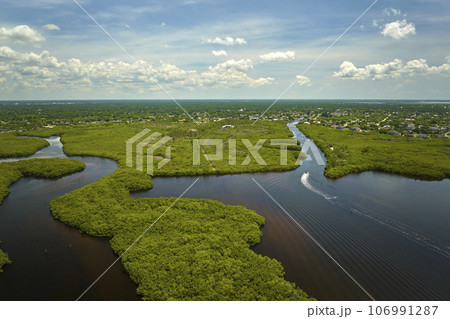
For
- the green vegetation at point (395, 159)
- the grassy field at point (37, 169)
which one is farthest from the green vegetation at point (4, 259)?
the green vegetation at point (395, 159)

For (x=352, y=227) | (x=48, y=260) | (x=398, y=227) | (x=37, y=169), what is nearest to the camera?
(x=48, y=260)

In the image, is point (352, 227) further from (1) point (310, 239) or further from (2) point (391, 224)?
(1) point (310, 239)

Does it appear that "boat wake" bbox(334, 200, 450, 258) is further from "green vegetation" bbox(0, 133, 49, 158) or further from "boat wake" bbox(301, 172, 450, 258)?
"green vegetation" bbox(0, 133, 49, 158)

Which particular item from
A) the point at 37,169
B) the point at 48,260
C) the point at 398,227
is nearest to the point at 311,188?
the point at 398,227

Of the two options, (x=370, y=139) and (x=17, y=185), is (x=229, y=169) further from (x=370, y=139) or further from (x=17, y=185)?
(x=370, y=139)

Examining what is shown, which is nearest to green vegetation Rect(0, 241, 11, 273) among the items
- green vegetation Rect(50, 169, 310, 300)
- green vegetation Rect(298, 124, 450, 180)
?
green vegetation Rect(50, 169, 310, 300)
